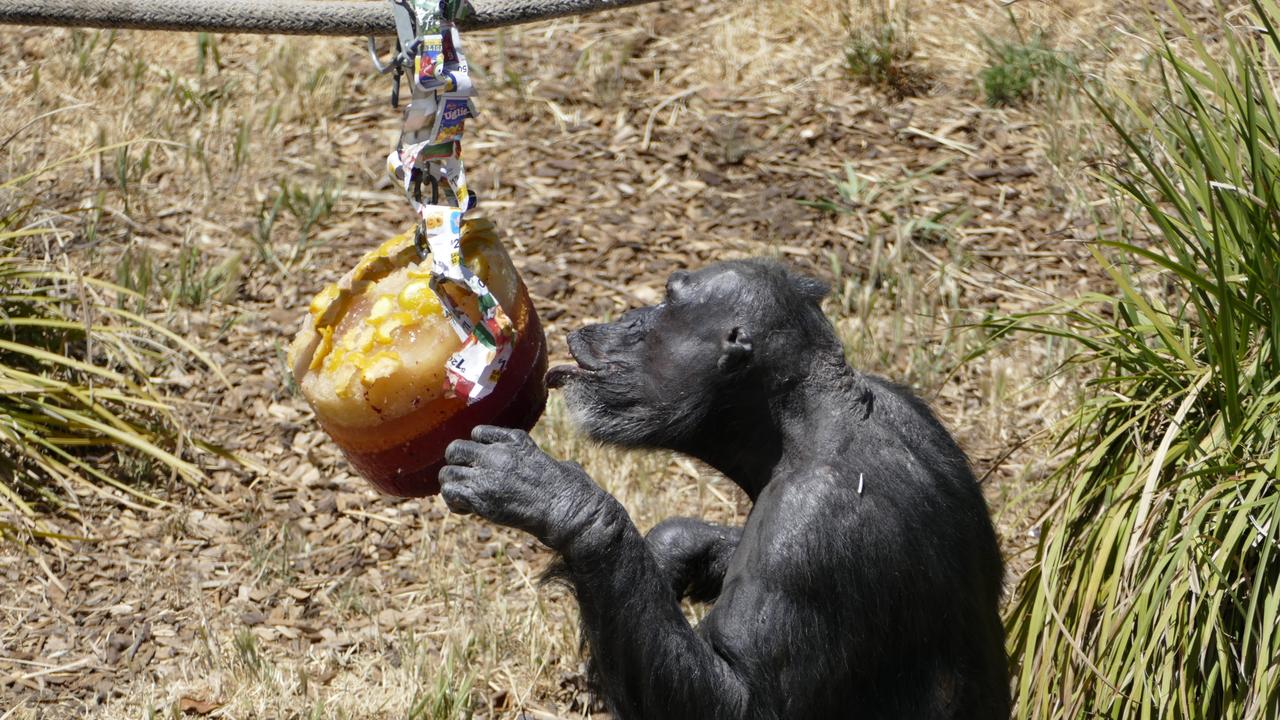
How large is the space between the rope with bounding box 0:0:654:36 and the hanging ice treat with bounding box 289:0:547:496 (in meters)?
0.47

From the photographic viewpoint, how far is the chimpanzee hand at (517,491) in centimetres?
331

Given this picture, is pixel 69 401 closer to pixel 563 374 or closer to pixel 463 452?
pixel 563 374

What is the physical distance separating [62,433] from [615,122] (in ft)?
10.7

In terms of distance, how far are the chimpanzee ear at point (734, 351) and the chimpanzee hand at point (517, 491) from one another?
57cm

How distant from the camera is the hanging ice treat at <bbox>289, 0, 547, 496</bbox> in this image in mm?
3070

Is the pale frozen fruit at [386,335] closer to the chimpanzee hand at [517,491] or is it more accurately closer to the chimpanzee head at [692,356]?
the chimpanzee hand at [517,491]

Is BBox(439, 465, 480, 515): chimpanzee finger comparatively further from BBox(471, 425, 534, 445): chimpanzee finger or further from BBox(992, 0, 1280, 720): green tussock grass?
BBox(992, 0, 1280, 720): green tussock grass

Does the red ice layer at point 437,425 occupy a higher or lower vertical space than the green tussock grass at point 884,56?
higher

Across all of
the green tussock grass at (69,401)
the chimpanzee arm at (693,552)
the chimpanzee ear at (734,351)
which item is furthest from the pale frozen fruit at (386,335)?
the green tussock grass at (69,401)

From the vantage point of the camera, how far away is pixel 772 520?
3.56m

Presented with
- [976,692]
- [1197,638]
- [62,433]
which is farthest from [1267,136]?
[62,433]

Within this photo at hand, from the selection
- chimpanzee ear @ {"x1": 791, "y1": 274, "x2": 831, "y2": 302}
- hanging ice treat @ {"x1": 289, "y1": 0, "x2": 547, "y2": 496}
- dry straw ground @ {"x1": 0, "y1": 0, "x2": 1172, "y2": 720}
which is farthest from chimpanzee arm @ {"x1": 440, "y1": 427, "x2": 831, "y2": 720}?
dry straw ground @ {"x1": 0, "y1": 0, "x2": 1172, "y2": 720}

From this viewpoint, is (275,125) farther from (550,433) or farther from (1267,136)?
(1267,136)

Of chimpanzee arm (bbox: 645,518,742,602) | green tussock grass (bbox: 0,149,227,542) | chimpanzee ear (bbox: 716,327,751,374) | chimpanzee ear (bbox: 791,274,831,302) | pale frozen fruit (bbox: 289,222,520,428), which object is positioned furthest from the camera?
green tussock grass (bbox: 0,149,227,542)
